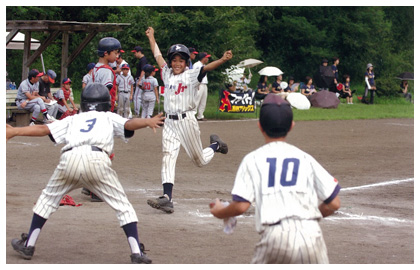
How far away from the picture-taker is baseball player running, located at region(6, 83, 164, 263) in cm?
592

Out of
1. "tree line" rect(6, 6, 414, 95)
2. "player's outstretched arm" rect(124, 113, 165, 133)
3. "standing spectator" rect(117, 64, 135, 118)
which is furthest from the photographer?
"tree line" rect(6, 6, 414, 95)

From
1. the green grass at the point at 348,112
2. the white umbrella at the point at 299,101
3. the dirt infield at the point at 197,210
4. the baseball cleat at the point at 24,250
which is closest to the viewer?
the baseball cleat at the point at 24,250

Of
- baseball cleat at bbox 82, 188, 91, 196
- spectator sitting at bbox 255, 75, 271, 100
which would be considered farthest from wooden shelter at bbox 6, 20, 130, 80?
baseball cleat at bbox 82, 188, 91, 196

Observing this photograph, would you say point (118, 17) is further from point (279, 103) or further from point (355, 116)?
point (279, 103)

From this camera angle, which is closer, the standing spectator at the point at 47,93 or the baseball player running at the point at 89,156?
the baseball player running at the point at 89,156

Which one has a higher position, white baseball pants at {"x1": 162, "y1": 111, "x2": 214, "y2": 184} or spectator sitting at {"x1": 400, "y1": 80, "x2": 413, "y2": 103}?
spectator sitting at {"x1": 400, "y1": 80, "x2": 413, "y2": 103}

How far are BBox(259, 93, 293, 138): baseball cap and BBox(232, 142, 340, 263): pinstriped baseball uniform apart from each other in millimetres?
129

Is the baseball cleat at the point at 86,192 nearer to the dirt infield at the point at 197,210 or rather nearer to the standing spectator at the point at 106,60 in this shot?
the dirt infield at the point at 197,210

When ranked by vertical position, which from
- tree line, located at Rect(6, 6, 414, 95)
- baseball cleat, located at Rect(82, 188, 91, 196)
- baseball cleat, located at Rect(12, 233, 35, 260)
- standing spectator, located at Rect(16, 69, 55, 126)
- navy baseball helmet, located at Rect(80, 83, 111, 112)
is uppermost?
tree line, located at Rect(6, 6, 414, 95)

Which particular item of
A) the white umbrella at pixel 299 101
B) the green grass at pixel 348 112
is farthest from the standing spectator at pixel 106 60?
the white umbrella at pixel 299 101

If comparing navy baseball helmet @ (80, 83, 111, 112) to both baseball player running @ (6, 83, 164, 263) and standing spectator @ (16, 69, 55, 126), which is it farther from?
standing spectator @ (16, 69, 55, 126)

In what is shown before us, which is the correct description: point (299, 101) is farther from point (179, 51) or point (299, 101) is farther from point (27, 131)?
point (27, 131)

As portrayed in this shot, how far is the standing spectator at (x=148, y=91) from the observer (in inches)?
794

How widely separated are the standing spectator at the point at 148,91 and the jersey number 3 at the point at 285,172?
1597cm
